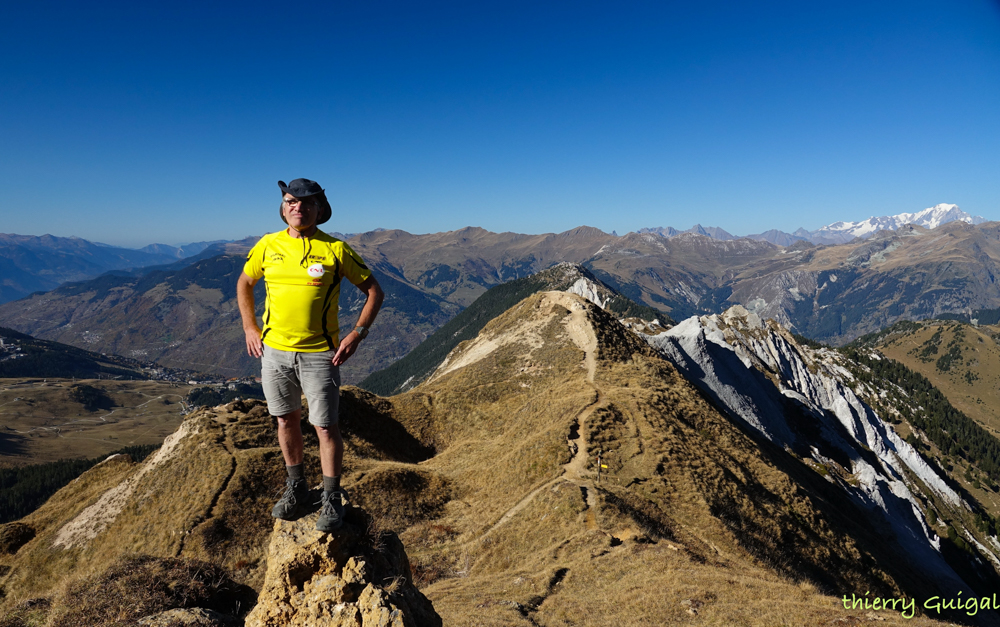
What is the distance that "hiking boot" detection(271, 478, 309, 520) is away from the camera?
10570mm

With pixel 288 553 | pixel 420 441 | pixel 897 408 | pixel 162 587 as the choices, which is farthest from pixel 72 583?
pixel 897 408

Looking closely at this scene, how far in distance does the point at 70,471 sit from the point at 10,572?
193m

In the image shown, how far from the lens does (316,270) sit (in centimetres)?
920

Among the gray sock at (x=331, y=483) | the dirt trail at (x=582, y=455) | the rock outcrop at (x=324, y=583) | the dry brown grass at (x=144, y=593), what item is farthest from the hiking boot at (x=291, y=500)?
the dirt trail at (x=582, y=455)

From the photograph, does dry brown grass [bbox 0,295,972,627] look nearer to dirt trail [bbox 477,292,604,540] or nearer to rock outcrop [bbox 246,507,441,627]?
dirt trail [bbox 477,292,604,540]

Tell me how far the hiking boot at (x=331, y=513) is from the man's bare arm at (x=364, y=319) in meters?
3.44

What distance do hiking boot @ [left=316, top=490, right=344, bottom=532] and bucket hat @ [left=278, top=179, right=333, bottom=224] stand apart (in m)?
6.46

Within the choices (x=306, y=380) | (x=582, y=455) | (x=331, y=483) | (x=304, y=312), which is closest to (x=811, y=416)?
(x=582, y=455)

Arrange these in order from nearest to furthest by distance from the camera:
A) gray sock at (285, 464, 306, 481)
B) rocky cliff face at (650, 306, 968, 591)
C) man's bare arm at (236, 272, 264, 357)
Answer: man's bare arm at (236, 272, 264, 357)
gray sock at (285, 464, 306, 481)
rocky cliff face at (650, 306, 968, 591)

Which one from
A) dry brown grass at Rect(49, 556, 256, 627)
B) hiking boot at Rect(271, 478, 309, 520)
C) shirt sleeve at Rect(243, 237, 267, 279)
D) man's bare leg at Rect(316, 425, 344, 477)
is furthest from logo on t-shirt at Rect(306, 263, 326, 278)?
dry brown grass at Rect(49, 556, 256, 627)

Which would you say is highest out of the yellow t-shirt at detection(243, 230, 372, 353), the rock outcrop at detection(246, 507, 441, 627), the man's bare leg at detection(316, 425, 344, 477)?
the yellow t-shirt at detection(243, 230, 372, 353)

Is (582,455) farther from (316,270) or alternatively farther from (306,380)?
(316,270)

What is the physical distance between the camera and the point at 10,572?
91.1 ft

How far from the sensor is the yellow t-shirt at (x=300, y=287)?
9.23 meters
